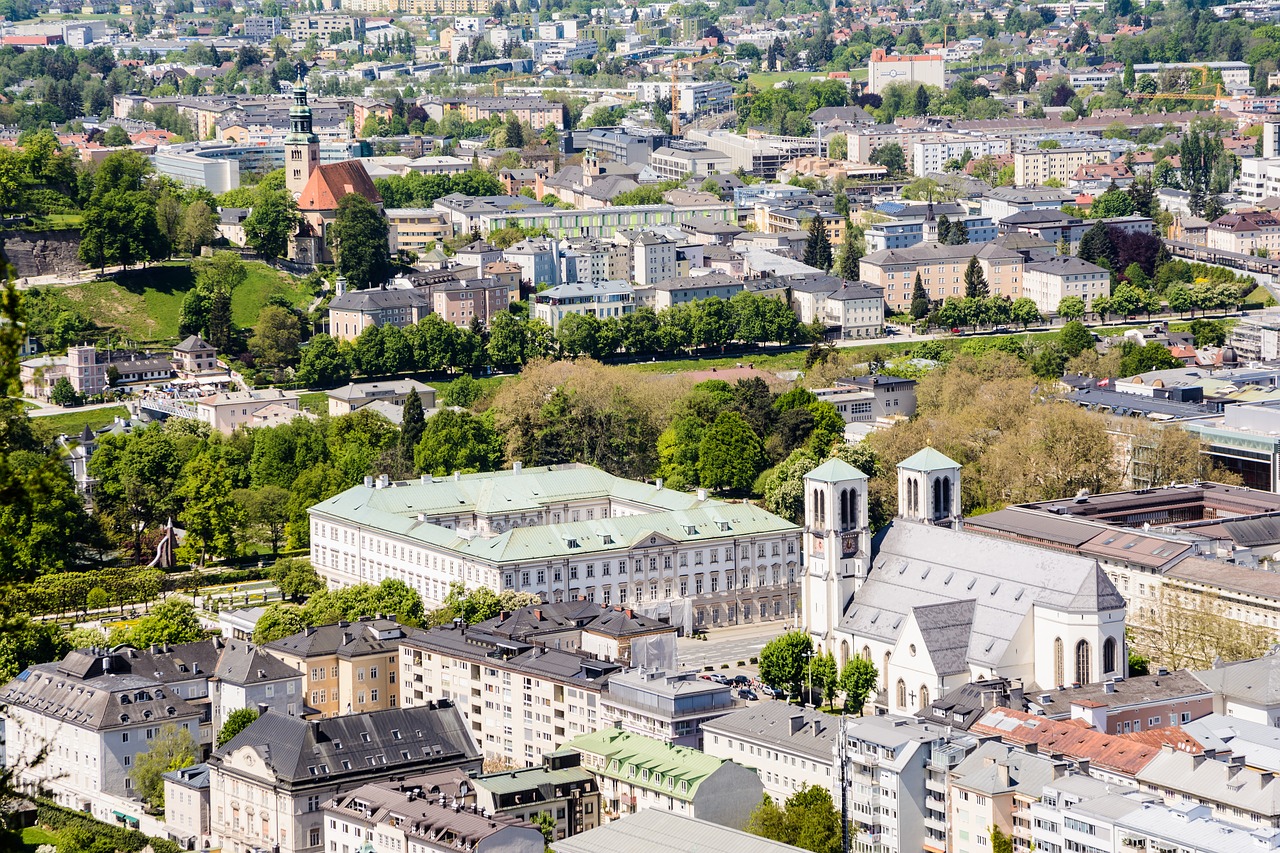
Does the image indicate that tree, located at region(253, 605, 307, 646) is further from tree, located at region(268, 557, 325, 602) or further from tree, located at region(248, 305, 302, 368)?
tree, located at region(248, 305, 302, 368)

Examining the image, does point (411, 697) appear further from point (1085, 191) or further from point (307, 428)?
point (1085, 191)

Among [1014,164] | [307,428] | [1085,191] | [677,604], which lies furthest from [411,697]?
[1014,164]

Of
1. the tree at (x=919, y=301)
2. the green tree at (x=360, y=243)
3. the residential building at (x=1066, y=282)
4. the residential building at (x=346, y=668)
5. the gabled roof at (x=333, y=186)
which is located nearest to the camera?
the residential building at (x=346, y=668)

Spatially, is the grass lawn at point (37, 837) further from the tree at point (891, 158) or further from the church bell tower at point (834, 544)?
the tree at point (891, 158)

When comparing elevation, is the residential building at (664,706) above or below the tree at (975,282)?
below

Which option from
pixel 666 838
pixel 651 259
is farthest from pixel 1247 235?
A: pixel 666 838

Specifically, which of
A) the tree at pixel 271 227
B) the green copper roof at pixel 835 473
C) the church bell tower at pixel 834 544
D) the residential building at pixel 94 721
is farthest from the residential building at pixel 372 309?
the church bell tower at pixel 834 544
